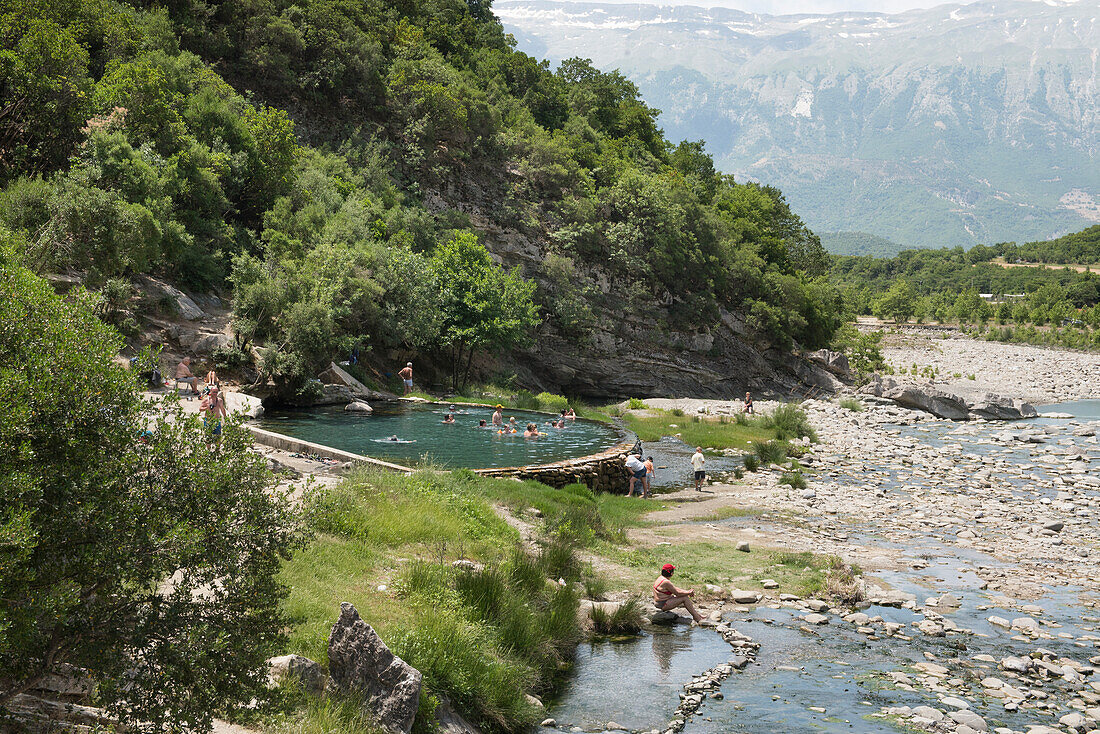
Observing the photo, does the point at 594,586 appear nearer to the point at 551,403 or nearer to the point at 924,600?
the point at 924,600

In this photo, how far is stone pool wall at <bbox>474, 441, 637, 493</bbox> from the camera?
20.2 m

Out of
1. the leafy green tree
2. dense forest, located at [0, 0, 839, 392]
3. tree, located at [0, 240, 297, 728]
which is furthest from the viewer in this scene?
dense forest, located at [0, 0, 839, 392]

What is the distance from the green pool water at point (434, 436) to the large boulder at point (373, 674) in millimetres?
10989

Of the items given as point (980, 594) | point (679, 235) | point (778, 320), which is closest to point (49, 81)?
point (980, 594)

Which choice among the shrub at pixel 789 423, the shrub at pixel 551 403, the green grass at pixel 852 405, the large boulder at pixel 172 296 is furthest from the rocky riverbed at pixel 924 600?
the large boulder at pixel 172 296

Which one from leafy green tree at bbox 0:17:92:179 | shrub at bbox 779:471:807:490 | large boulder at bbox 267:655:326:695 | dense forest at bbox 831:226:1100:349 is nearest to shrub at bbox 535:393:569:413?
shrub at bbox 779:471:807:490

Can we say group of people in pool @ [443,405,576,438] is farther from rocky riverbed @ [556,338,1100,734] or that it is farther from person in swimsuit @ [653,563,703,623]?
person in swimsuit @ [653,563,703,623]

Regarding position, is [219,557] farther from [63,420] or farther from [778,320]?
[778,320]

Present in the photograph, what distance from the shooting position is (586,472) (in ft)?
72.3

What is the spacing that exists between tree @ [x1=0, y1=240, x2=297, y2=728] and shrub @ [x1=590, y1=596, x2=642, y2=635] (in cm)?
733

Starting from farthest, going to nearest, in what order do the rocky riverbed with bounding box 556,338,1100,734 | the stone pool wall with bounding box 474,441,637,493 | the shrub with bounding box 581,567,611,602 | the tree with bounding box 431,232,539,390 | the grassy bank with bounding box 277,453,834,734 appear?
the tree with bounding box 431,232,539,390 → the stone pool wall with bounding box 474,441,637,493 → the shrub with bounding box 581,567,611,602 → the rocky riverbed with bounding box 556,338,1100,734 → the grassy bank with bounding box 277,453,834,734

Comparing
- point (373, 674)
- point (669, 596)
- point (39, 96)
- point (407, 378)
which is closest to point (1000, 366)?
point (407, 378)

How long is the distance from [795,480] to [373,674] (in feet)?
64.2

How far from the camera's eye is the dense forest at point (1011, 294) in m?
115
